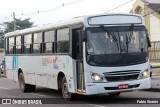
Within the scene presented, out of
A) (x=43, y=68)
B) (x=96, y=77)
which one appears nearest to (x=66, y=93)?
(x=96, y=77)

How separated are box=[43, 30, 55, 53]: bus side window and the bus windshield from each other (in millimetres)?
3171

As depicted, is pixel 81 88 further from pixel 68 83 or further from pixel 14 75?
pixel 14 75

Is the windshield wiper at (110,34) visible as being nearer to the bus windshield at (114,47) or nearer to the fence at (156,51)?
the bus windshield at (114,47)

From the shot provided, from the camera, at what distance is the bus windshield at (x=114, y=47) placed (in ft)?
47.5

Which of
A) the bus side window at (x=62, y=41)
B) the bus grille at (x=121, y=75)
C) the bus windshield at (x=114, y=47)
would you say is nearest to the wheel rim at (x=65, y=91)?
the bus side window at (x=62, y=41)

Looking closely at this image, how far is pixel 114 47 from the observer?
1462 cm

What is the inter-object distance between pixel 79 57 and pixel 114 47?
4.10 feet

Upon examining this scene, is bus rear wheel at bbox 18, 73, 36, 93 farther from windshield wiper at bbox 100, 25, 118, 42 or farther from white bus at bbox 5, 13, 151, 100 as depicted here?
windshield wiper at bbox 100, 25, 118, 42

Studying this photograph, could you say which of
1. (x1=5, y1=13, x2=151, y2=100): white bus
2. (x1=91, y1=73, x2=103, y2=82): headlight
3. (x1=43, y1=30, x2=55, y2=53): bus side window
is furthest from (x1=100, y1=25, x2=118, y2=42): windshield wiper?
(x1=43, y1=30, x2=55, y2=53): bus side window

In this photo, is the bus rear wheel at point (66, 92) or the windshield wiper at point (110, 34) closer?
the windshield wiper at point (110, 34)

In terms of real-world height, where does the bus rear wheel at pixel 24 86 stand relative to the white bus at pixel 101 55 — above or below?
below

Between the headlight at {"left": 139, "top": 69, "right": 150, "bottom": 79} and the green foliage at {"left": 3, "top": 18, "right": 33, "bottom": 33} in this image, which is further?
the green foliage at {"left": 3, "top": 18, "right": 33, "bottom": 33}

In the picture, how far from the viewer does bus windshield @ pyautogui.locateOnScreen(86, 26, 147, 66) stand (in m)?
14.5

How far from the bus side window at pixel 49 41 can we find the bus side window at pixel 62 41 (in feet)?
1.88
